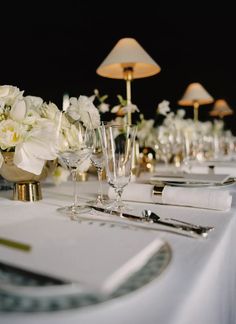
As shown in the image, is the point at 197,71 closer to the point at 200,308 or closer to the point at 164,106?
the point at 164,106

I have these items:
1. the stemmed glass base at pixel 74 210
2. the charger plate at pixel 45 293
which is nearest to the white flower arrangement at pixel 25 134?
the stemmed glass base at pixel 74 210

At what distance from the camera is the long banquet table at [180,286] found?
0.29 metres

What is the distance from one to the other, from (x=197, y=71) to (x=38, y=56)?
314 centimetres

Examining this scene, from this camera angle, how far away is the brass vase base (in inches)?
33.4

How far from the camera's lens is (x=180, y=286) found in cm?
35

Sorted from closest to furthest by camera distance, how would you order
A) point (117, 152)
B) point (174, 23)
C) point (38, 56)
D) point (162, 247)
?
point (162, 247), point (117, 152), point (38, 56), point (174, 23)

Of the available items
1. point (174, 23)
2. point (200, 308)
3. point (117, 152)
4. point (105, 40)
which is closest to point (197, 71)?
point (174, 23)

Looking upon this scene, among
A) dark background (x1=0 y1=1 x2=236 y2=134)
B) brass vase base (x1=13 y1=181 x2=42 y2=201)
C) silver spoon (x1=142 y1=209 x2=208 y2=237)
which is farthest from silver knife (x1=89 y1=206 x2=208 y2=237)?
dark background (x1=0 y1=1 x2=236 y2=134)

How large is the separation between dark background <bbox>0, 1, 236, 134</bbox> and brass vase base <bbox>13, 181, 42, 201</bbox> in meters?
2.75

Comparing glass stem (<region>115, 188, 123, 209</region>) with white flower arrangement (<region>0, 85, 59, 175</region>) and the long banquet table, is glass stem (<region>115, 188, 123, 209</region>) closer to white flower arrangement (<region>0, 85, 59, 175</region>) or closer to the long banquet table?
the long banquet table

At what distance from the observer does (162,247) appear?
422 mm

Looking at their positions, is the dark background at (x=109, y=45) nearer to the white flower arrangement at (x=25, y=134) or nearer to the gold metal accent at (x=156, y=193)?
the white flower arrangement at (x=25, y=134)

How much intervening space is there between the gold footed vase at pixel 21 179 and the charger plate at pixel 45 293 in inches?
19.2

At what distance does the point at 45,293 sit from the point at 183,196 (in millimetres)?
475
